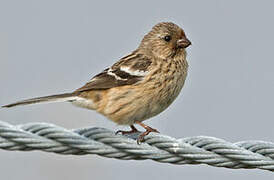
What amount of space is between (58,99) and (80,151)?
1935mm

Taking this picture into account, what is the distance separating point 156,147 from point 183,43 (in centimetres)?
250

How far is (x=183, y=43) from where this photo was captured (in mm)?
6184

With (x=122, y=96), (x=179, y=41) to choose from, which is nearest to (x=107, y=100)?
(x=122, y=96)

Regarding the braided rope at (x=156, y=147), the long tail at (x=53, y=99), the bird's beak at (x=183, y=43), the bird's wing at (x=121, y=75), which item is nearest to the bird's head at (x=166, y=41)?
the bird's beak at (x=183, y=43)

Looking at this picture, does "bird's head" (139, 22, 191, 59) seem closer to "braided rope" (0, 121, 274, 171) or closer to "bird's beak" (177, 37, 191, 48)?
"bird's beak" (177, 37, 191, 48)

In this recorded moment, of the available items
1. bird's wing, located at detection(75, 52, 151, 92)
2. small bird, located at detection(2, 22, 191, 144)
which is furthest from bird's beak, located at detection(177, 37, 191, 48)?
bird's wing, located at detection(75, 52, 151, 92)

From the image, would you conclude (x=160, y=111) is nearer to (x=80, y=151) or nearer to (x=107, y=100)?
(x=107, y=100)

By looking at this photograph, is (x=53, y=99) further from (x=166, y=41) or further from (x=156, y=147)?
(x=156, y=147)

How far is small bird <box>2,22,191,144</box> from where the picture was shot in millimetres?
5633

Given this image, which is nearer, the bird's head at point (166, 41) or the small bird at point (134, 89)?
the small bird at point (134, 89)

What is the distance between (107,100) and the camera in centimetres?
575

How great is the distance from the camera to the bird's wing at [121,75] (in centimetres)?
576

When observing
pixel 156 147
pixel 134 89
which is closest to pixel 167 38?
pixel 134 89

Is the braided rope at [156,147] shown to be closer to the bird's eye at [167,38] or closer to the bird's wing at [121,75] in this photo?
the bird's wing at [121,75]
